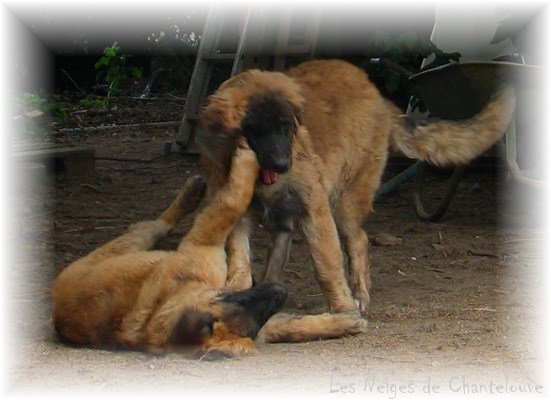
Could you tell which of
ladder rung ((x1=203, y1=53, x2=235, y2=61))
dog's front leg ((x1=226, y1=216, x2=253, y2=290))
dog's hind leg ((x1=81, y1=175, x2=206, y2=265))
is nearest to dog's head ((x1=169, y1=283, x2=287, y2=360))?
dog's front leg ((x1=226, y1=216, x2=253, y2=290))

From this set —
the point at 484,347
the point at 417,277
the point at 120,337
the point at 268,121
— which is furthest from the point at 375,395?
the point at 417,277

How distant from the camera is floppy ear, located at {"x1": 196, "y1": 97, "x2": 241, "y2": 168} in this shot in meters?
5.39

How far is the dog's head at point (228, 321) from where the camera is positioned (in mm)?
4602

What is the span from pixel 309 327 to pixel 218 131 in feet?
4.08

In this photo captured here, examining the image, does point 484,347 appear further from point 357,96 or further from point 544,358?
point 357,96

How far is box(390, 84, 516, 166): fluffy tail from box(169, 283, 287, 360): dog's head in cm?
225

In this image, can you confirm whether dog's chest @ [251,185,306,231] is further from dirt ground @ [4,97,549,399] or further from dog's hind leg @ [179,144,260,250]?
dirt ground @ [4,97,549,399]

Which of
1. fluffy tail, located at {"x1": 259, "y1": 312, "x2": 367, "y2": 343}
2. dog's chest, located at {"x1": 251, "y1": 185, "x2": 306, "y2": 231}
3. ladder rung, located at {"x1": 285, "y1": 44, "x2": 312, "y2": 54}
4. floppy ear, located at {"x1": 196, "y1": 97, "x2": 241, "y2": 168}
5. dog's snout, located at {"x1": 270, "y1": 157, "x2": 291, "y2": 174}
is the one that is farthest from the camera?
ladder rung, located at {"x1": 285, "y1": 44, "x2": 312, "y2": 54}

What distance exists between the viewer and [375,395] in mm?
4023

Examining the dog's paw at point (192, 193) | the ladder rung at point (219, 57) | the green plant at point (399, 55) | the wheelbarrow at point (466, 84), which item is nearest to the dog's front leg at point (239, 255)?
the dog's paw at point (192, 193)

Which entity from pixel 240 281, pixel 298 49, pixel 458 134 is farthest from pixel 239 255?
pixel 298 49

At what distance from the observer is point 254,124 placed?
17.7 feet

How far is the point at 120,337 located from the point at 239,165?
1160mm

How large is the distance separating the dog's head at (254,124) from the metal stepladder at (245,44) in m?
4.11
